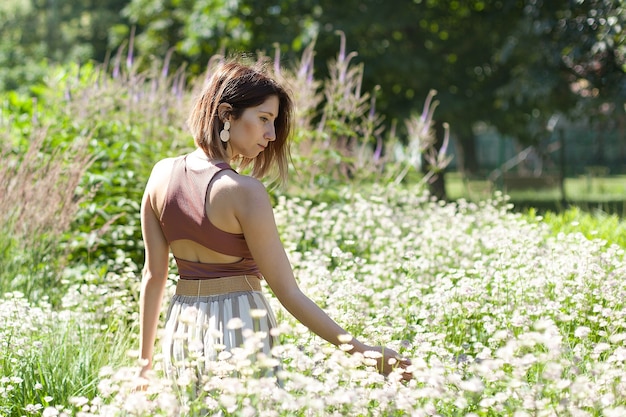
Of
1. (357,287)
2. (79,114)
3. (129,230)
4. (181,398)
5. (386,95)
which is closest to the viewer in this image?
(181,398)

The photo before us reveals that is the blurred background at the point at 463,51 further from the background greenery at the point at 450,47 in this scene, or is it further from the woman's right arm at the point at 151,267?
the woman's right arm at the point at 151,267

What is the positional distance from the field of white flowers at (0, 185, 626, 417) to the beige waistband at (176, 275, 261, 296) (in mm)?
224

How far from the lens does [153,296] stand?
9.67ft

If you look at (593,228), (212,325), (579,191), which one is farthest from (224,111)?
(579,191)

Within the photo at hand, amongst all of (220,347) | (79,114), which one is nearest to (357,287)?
(220,347)

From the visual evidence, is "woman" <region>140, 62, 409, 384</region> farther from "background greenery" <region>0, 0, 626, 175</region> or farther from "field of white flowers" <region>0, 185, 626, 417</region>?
"background greenery" <region>0, 0, 626, 175</region>

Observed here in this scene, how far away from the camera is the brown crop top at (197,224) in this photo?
2750mm

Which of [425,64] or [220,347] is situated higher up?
[425,64]

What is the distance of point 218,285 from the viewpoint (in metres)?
2.84

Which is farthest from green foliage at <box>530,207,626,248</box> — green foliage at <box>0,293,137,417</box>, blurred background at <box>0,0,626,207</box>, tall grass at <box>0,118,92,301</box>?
blurred background at <box>0,0,626,207</box>

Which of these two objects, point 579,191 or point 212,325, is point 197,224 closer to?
point 212,325

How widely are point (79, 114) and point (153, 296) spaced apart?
4.77m

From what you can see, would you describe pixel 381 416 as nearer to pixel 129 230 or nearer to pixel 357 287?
pixel 357 287

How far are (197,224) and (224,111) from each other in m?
0.40
